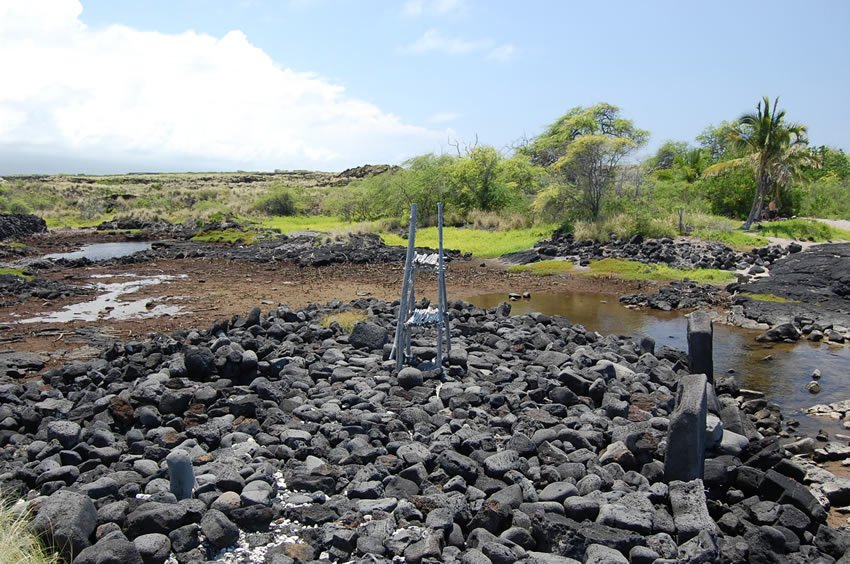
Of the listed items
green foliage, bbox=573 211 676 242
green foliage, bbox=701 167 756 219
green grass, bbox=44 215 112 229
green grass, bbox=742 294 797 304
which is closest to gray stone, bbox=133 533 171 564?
green grass, bbox=742 294 797 304

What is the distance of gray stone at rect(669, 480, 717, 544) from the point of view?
206 inches

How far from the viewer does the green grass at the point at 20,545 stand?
14.6 feet

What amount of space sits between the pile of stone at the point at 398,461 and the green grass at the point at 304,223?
2930 centimetres

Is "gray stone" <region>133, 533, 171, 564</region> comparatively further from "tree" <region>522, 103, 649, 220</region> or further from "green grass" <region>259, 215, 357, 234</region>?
"green grass" <region>259, 215, 357, 234</region>

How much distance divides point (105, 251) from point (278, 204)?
2049cm

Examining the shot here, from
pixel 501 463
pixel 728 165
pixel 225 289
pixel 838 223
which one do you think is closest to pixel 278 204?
pixel 225 289

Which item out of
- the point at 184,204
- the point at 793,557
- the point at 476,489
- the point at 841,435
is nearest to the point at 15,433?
the point at 476,489

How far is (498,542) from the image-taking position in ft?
16.3

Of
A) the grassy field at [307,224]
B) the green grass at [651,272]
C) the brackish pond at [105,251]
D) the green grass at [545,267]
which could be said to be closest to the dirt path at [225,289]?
the green grass at [545,267]

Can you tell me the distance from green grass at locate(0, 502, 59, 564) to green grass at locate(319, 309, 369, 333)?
7017 millimetres

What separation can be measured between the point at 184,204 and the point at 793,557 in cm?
6144

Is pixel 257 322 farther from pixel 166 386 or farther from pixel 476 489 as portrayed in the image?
pixel 476 489

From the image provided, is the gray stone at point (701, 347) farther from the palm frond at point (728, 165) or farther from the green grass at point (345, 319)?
the palm frond at point (728, 165)

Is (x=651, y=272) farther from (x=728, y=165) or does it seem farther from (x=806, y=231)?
(x=728, y=165)
